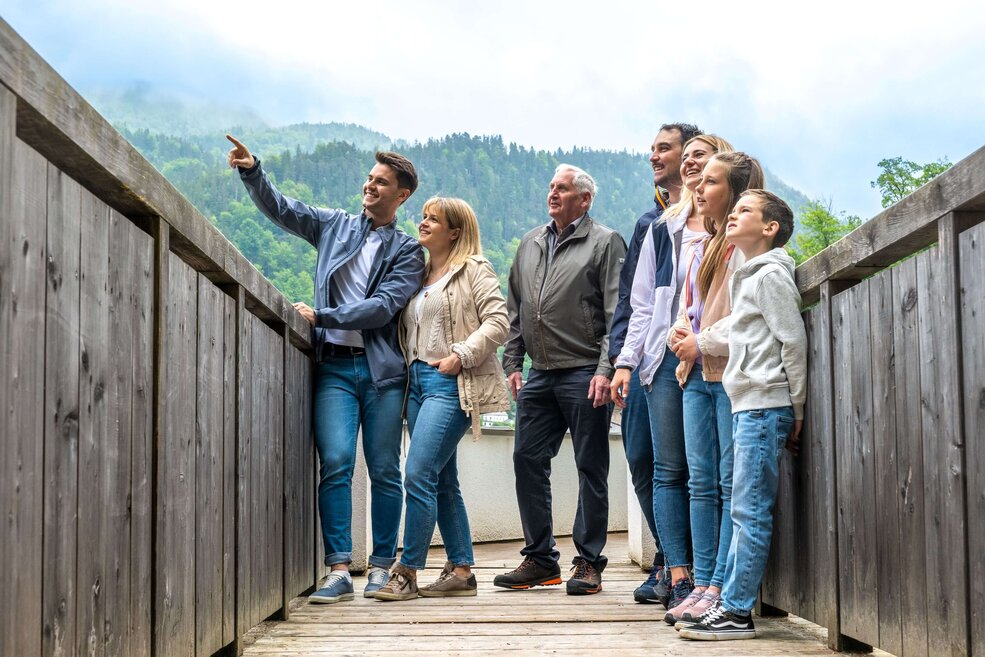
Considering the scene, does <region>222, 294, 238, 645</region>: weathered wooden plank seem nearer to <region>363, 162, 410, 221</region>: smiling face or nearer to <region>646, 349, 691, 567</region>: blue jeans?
<region>646, 349, 691, 567</region>: blue jeans

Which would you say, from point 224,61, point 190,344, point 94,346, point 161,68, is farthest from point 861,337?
point 224,61

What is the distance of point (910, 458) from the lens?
234 centimetres

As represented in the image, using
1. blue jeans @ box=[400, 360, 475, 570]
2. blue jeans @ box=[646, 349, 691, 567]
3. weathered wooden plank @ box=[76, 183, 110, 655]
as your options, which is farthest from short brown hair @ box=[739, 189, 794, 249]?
weathered wooden plank @ box=[76, 183, 110, 655]

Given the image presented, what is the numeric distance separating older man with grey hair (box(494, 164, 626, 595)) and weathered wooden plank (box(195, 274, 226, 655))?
70.7 inches

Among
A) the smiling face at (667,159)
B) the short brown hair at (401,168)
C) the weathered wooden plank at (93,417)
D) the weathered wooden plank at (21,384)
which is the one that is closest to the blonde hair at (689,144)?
the smiling face at (667,159)

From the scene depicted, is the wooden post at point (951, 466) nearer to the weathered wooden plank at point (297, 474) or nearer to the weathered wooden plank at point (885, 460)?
the weathered wooden plank at point (885, 460)

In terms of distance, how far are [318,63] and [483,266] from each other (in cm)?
18629

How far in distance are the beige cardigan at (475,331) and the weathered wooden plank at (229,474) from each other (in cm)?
135

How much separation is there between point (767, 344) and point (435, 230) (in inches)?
68.2

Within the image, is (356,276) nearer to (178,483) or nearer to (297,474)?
(297,474)

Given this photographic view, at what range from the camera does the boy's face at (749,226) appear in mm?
3184

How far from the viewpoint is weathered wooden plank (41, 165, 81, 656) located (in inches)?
Result: 61.0

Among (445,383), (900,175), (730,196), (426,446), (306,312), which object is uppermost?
(900,175)

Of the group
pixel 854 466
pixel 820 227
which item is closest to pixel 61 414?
pixel 854 466
